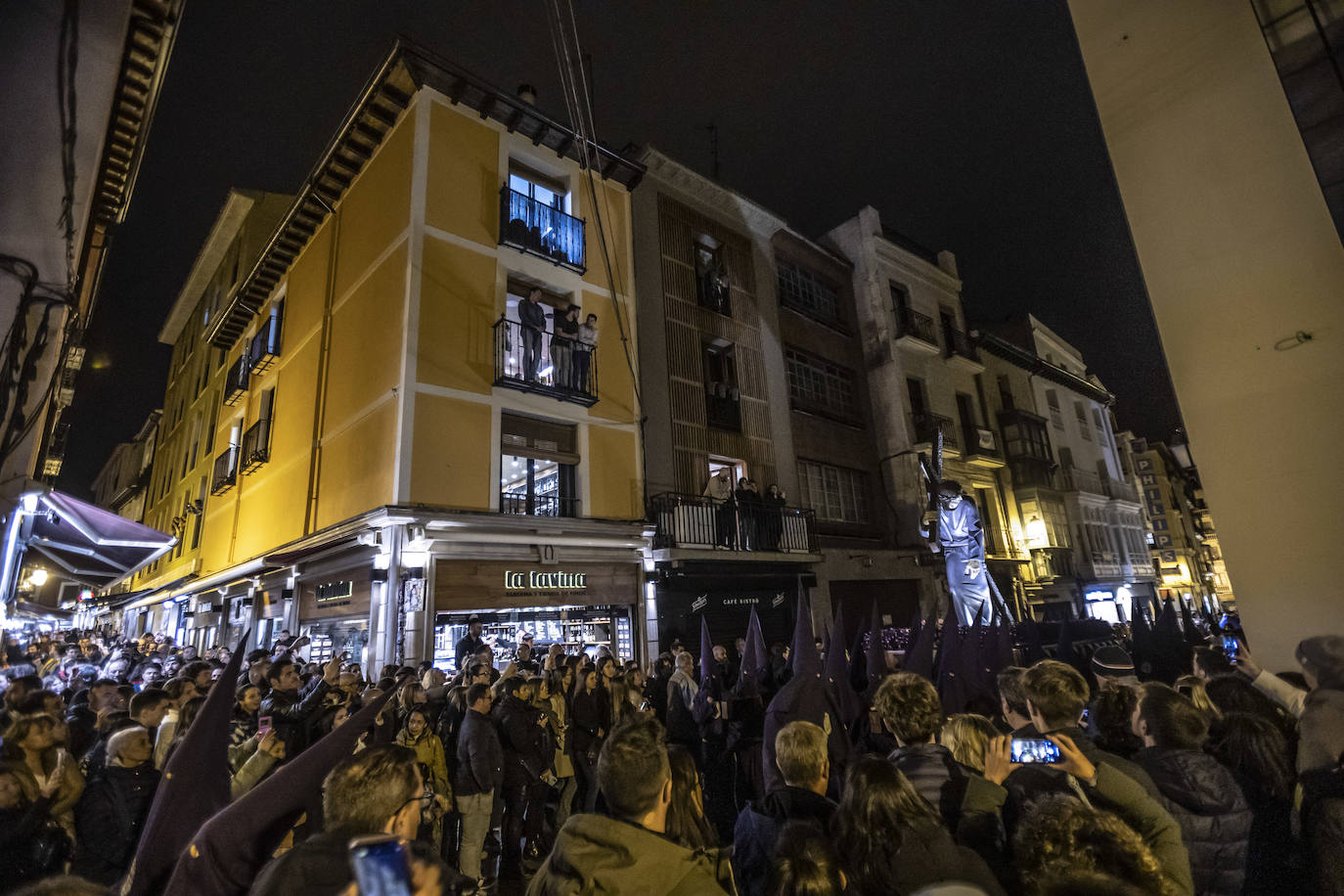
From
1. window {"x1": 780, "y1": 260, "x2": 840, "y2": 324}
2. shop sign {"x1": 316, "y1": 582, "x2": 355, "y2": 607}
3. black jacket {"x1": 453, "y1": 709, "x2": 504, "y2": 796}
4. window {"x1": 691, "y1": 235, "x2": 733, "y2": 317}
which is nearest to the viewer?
black jacket {"x1": 453, "y1": 709, "x2": 504, "y2": 796}

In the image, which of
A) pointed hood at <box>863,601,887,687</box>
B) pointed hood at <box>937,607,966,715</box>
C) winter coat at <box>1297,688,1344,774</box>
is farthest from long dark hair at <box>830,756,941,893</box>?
Answer: pointed hood at <box>863,601,887,687</box>

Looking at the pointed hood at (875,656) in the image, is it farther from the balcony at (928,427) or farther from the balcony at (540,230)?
the balcony at (928,427)

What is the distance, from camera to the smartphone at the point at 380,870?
1088 millimetres

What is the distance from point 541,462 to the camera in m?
14.3

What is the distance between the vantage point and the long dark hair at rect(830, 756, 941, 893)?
229 cm

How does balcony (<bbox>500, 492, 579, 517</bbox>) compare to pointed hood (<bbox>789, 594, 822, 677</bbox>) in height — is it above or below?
above

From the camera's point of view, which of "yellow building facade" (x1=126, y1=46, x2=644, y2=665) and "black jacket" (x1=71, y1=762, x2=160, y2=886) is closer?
"black jacket" (x1=71, y1=762, x2=160, y2=886)

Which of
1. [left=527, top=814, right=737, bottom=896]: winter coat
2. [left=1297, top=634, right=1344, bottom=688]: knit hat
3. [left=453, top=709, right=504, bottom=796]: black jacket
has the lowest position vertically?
[left=453, top=709, right=504, bottom=796]: black jacket

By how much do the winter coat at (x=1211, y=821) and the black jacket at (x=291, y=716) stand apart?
5561 millimetres

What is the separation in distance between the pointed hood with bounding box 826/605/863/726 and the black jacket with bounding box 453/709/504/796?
128 inches

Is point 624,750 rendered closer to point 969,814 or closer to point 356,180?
point 969,814

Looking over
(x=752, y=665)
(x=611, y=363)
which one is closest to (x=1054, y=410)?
(x=611, y=363)

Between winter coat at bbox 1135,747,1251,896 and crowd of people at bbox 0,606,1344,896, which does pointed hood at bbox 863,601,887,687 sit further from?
winter coat at bbox 1135,747,1251,896

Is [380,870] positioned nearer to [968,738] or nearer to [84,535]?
[968,738]
